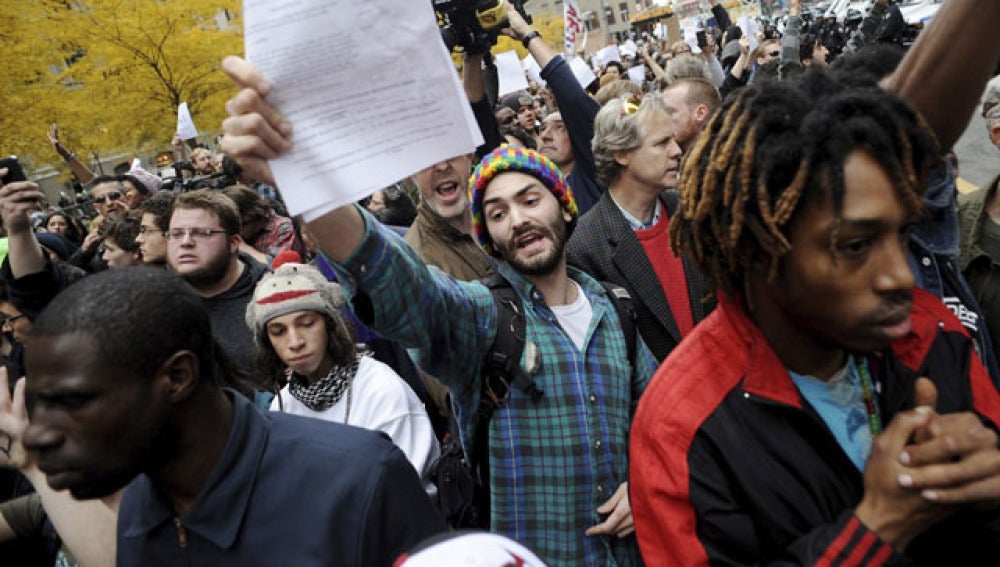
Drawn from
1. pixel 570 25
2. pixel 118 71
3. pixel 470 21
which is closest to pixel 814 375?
pixel 470 21

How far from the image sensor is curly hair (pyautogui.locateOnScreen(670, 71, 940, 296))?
1306 mm

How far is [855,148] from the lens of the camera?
131cm

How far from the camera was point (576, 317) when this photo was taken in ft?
8.72

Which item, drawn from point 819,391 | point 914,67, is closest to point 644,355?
point 819,391

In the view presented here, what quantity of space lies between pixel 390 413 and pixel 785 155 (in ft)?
6.72

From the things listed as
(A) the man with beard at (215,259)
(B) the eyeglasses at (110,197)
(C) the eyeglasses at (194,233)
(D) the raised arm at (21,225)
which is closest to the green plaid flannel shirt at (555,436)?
(A) the man with beard at (215,259)

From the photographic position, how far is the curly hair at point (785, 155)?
131 centimetres

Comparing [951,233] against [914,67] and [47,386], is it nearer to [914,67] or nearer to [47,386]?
[914,67]

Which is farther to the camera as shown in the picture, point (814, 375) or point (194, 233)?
point (194, 233)

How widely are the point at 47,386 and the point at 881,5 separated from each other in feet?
30.5

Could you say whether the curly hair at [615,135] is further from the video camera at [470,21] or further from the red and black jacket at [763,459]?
the red and black jacket at [763,459]

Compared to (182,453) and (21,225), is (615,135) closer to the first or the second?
(182,453)

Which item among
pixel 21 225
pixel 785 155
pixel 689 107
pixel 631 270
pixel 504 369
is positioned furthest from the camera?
pixel 689 107

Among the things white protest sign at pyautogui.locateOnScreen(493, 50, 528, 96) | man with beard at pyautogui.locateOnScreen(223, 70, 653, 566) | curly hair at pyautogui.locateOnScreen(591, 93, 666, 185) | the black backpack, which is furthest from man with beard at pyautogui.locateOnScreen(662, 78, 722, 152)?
white protest sign at pyautogui.locateOnScreen(493, 50, 528, 96)
